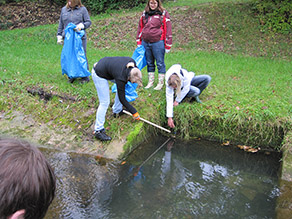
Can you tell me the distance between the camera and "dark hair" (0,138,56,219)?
0.92m

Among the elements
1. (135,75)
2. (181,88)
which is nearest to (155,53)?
(181,88)

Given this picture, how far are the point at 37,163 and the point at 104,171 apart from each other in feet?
11.1

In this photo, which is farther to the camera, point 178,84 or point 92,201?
point 178,84

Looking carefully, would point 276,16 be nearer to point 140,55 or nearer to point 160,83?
point 160,83

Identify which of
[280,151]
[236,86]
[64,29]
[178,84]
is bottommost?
[280,151]

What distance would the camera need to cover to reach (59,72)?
699 centimetres

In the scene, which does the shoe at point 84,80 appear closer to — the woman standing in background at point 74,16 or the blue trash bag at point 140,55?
the woman standing in background at point 74,16

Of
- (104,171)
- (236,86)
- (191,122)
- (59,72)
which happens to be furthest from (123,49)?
(104,171)

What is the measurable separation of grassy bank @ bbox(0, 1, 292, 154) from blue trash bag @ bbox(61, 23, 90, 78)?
0.35 meters

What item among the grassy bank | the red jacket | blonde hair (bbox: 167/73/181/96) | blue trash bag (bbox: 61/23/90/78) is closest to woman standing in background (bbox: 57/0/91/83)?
blue trash bag (bbox: 61/23/90/78)

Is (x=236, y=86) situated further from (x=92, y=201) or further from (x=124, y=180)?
(x=92, y=201)

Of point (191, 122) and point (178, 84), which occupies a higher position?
point (178, 84)

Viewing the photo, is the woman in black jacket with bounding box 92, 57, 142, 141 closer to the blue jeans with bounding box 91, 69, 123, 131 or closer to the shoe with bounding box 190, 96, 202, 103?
the blue jeans with bounding box 91, 69, 123, 131

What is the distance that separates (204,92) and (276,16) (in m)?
7.37
